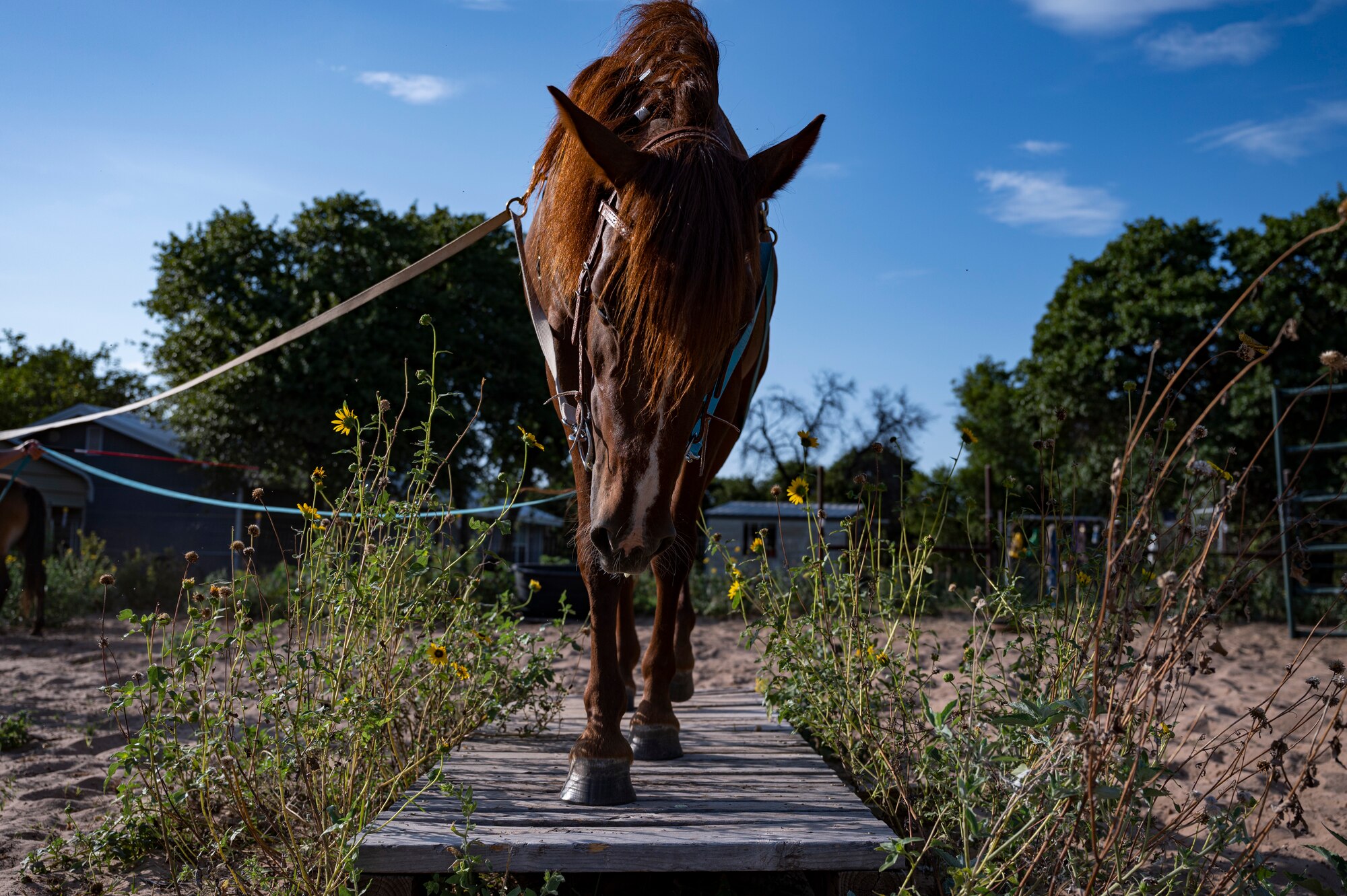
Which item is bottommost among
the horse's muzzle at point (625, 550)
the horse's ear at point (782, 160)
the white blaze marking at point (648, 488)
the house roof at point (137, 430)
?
the horse's muzzle at point (625, 550)

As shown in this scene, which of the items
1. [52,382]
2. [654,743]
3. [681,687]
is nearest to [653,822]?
[654,743]

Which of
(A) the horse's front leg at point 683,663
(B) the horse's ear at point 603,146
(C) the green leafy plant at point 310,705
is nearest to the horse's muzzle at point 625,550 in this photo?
(C) the green leafy plant at point 310,705

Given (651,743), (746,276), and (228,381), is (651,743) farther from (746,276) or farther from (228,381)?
(228,381)

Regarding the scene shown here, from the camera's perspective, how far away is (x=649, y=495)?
1782 millimetres

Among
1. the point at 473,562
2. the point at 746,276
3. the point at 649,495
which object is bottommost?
the point at 473,562

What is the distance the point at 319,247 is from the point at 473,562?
46.6 feet

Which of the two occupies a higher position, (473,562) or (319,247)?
(319,247)

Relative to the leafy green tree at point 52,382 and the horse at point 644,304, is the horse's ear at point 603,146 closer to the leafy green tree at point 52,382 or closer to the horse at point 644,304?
the horse at point 644,304

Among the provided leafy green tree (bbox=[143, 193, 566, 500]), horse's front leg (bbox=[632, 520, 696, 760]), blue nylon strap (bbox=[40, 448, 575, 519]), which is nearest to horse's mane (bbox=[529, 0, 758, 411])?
blue nylon strap (bbox=[40, 448, 575, 519])

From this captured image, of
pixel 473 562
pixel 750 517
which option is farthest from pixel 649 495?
pixel 750 517

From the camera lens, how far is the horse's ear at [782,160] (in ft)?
6.87

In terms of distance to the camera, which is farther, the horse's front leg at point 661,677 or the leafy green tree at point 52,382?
the leafy green tree at point 52,382

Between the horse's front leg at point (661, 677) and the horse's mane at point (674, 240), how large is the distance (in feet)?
3.08

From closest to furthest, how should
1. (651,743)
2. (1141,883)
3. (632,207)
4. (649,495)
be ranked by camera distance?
(1141,883) < (649,495) < (632,207) < (651,743)
